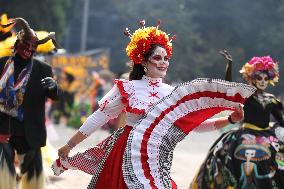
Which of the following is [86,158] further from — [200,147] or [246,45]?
[246,45]

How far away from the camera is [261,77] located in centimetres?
887

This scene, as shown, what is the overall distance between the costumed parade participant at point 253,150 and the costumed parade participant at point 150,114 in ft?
8.44

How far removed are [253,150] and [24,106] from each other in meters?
2.56

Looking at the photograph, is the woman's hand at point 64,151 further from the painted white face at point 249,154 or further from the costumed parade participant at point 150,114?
the painted white face at point 249,154

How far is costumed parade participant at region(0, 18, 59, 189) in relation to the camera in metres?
7.38

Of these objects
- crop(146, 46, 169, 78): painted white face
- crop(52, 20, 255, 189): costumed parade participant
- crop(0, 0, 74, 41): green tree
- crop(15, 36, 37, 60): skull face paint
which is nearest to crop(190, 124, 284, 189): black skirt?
crop(15, 36, 37, 60): skull face paint

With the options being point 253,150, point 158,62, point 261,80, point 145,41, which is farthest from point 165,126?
point 261,80

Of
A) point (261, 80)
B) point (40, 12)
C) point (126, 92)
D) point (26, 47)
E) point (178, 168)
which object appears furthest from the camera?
point (40, 12)

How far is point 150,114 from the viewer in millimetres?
5449

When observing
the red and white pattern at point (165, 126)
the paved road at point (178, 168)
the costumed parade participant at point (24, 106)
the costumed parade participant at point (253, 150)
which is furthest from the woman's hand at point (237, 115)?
the paved road at point (178, 168)

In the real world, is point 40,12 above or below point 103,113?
above

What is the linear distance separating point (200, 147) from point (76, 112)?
668cm

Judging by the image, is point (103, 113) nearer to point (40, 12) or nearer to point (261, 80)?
point (261, 80)

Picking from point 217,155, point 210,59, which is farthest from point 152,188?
point 210,59
